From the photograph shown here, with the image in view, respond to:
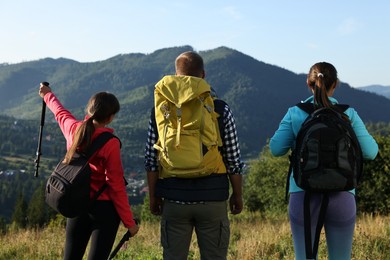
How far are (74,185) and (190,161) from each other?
0.92 m

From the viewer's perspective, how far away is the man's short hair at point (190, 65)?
10.9ft

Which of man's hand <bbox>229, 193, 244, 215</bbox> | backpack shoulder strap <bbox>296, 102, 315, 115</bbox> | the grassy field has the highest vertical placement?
backpack shoulder strap <bbox>296, 102, 315, 115</bbox>

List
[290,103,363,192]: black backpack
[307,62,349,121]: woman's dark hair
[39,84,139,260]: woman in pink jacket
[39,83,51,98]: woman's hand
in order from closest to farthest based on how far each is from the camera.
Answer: [290,103,363,192]: black backpack < [307,62,349,121]: woman's dark hair < [39,84,139,260]: woman in pink jacket < [39,83,51,98]: woman's hand

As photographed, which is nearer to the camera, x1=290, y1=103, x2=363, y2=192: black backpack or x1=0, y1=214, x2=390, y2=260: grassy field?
x1=290, y1=103, x2=363, y2=192: black backpack

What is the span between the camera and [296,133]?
11.3 feet

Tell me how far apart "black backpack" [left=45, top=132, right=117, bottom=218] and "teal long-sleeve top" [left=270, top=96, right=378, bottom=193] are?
1.33 metres

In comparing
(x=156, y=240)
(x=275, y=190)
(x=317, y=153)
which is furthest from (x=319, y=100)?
(x=275, y=190)

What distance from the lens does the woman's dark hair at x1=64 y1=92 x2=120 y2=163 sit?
10.9ft

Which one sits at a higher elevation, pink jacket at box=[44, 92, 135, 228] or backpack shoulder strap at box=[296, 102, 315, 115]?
backpack shoulder strap at box=[296, 102, 315, 115]

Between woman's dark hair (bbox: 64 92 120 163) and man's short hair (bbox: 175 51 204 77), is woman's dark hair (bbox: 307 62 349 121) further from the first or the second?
woman's dark hair (bbox: 64 92 120 163)

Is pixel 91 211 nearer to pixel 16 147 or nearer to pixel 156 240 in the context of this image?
pixel 156 240

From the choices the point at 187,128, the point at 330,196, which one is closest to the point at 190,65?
the point at 187,128

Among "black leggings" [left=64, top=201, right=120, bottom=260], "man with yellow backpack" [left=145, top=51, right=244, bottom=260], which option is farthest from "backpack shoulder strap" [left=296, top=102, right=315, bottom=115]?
"black leggings" [left=64, top=201, right=120, bottom=260]

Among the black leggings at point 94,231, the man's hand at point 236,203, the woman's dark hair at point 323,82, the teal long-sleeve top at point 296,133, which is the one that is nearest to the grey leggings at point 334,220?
the teal long-sleeve top at point 296,133
